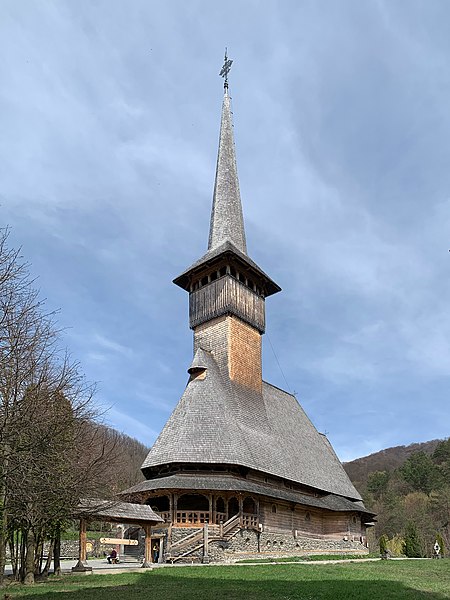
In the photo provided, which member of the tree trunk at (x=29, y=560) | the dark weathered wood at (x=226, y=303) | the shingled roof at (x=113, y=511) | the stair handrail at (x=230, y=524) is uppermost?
the dark weathered wood at (x=226, y=303)

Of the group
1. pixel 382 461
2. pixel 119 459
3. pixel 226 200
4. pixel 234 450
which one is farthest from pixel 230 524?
pixel 382 461

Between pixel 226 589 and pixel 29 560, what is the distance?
624 centimetres

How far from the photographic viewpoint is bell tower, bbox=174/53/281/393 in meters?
31.8

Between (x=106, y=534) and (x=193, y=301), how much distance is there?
23.0 meters

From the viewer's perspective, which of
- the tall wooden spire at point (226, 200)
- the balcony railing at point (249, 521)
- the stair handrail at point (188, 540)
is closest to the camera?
the stair handrail at point (188, 540)

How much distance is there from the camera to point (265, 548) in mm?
26219

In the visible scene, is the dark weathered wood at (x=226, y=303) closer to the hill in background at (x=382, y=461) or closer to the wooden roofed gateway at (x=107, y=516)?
the wooden roofed gateway at (x=107, y=516)

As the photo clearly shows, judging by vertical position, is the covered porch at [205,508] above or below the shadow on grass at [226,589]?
above

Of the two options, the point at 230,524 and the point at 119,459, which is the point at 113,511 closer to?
the point at 230,524

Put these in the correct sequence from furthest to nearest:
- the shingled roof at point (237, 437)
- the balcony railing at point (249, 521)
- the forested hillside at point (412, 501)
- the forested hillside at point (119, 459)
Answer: the forested hillside at point (412, 501) → the shingled roof at point (237, 437) → the balcony railing at point (249, 521) → the forested hillside at point (119, 459)

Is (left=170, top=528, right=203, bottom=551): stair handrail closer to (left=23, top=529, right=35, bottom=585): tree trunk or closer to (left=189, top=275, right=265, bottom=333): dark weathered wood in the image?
(left=23, top=529, right=35, bottom=585): tree trunk

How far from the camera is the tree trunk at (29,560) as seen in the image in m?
15.1

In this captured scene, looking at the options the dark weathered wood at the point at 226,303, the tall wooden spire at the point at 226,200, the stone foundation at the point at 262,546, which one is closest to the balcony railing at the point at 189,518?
the stone foundation at the point at 262,546

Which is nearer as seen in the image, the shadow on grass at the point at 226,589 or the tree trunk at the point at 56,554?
the shadow on grass at the point at 226,589
